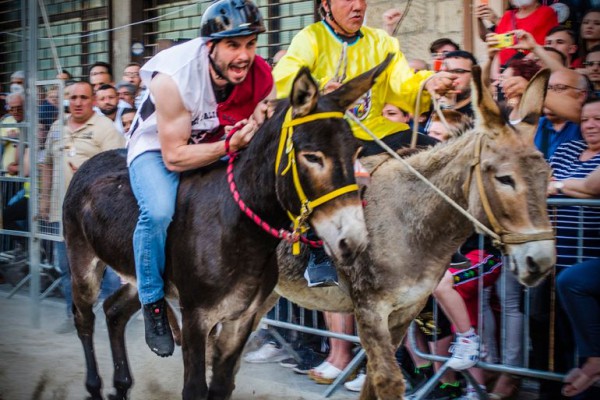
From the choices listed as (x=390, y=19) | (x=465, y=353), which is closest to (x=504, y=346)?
(x=465, y=353)

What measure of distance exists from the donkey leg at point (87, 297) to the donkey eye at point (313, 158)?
2.38 metres

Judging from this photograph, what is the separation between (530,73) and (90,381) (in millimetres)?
3889

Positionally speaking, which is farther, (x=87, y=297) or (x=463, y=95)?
(x=463, y=95)

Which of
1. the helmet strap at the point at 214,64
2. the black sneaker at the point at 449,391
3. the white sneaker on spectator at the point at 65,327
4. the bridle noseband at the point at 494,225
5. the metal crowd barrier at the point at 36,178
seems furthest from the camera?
the metal crowd barrier at the point at 36,178

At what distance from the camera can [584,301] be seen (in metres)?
4.82

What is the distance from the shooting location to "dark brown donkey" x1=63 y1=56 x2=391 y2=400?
150 inches

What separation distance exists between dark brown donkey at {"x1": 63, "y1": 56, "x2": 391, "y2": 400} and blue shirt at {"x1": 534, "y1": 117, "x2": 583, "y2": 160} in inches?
79.7

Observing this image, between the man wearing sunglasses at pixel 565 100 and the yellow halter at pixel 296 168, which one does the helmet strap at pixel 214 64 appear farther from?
the man wearing sunglasses at pixel 565 100

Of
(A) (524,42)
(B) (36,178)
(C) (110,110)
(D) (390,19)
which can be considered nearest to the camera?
(A) (524,42)

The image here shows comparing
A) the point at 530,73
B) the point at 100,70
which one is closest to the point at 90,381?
the point at 530,73

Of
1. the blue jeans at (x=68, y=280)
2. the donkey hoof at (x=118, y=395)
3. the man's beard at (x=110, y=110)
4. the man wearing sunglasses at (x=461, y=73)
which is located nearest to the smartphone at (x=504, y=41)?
the man wearing sunglasses at (x=461, y=73)

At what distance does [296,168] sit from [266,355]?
11.7 feet

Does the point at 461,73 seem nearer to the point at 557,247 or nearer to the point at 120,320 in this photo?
the point at 557,247

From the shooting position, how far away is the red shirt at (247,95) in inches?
185
